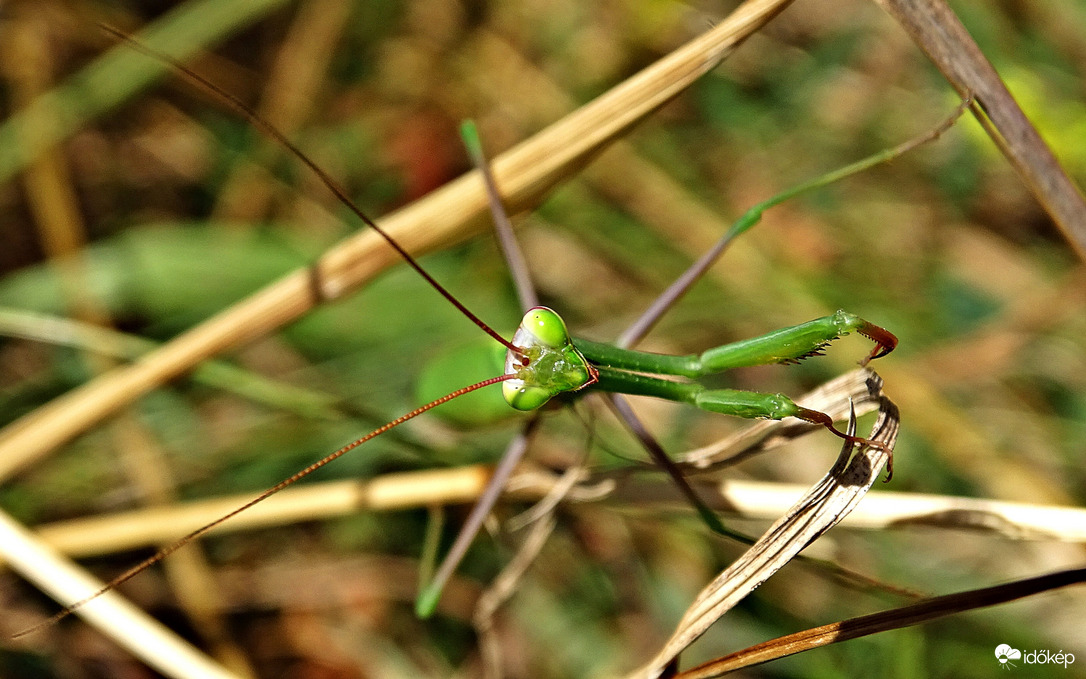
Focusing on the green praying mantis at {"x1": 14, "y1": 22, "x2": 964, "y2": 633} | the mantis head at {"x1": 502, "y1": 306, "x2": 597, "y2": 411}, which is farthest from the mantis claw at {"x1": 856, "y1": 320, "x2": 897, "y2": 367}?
the mantis head at {"x1": 502, "y1": 306, "x2": 597, "y2": 411}

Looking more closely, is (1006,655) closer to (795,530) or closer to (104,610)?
(795,530)

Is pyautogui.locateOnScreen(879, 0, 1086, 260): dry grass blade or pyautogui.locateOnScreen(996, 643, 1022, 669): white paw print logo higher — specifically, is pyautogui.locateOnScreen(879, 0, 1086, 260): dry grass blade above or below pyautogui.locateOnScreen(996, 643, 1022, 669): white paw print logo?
above

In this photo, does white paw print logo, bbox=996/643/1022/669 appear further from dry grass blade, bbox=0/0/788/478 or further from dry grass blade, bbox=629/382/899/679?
dry grass blade, bbox=0/0/788/478

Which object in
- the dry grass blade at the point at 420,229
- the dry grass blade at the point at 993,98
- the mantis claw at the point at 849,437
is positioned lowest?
the mantis claw at the point at 849,437

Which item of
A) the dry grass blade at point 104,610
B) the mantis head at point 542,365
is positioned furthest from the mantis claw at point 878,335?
the dry grass blade at point 104,610

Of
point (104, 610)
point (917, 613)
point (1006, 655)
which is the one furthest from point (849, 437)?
point (104, 610)

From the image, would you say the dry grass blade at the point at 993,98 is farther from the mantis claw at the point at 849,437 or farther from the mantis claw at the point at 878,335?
the mantis claw at the point at 849,437
